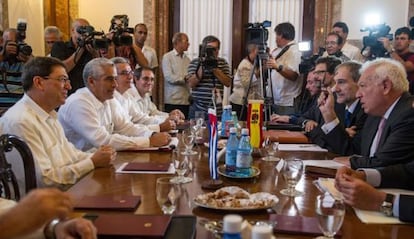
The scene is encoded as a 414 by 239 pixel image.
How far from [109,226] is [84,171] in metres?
0.79

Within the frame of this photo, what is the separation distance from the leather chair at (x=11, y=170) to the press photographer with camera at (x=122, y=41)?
2461 millimetres

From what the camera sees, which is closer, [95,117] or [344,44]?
[95,117]

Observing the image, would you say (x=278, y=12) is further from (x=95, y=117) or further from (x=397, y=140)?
(x=397, y=140)

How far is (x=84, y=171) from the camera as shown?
206 cm

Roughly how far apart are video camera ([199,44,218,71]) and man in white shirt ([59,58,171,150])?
5.13ft

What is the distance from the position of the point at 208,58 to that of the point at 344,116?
1.78 m

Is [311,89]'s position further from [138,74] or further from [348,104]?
[138,74]

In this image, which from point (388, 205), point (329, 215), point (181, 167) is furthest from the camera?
point (181, 167)

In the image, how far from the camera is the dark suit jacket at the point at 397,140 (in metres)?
1.92

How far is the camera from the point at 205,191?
67.8 inches

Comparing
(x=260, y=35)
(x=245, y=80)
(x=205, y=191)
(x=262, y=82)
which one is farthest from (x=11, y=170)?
(x=245, y=80)

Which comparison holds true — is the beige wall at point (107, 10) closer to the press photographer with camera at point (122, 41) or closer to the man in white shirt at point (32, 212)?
the press photographer with camera at point (122, 41)

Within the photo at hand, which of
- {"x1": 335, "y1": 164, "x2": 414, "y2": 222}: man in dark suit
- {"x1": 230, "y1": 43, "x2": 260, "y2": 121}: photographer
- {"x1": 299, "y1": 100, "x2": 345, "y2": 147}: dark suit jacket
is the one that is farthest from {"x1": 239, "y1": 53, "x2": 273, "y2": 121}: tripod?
{"x1": 335, "y1": 164, "x2": 414, "y2": 222}: man in dark suit

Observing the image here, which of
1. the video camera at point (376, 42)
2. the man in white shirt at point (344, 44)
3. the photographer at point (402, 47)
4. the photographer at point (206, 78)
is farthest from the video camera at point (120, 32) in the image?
the photographer at point (402, 47)
